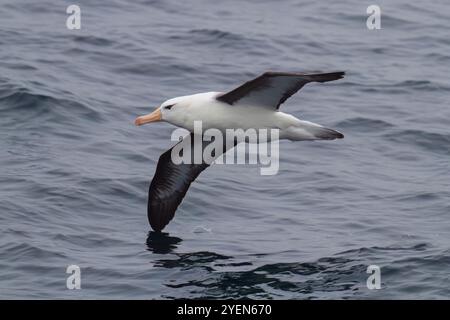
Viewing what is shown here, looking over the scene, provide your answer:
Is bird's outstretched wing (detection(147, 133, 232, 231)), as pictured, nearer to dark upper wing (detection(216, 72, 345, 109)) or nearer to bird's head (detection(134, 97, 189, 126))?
bird's head (detection(134, 97, 189, 126))

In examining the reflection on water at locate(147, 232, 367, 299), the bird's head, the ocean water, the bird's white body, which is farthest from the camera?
the bird's head

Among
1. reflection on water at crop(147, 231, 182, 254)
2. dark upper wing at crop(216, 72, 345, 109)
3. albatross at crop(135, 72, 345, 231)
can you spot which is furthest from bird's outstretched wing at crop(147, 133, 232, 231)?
dark upper wing at crop(216, 72, 345, 109)

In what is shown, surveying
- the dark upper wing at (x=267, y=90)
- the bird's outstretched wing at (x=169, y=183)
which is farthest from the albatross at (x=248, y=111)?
the bird's outstretched wing at (x=169, y=183)

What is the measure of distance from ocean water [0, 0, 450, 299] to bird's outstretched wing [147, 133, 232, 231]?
0.23 m

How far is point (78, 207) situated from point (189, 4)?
9742 millimetres

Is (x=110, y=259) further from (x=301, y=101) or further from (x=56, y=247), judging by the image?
(x=301, y=101)

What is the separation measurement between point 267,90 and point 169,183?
2263 millimetres

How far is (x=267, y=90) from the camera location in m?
12.8

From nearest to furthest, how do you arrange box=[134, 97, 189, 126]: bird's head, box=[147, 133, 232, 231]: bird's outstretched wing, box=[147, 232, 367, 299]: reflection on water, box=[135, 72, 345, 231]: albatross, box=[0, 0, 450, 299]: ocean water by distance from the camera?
box=[147, 232, 367, 299]: reflection on water → box=[0, 0, 450, 299]: ocean water → box=[135, 72, 345, 231]: albatross → box=[134, 97, 189, 126]: bird's head → box=[147, 133, 232, 231]: bird's outstretched wing

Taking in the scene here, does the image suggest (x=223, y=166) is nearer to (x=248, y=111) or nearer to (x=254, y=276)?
(x=248, y=111)

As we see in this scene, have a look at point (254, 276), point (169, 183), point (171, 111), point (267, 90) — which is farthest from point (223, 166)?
point (254, 276)

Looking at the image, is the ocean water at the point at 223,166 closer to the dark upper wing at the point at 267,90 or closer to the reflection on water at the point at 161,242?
the reflection on water at the point at 161,242

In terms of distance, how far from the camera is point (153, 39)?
21.0 m

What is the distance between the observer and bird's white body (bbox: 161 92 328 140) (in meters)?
13.1
